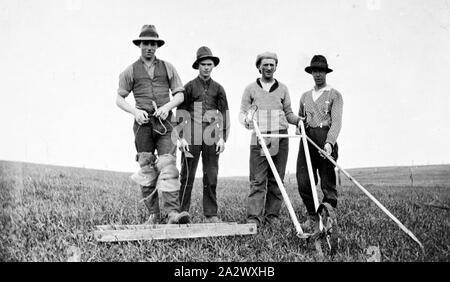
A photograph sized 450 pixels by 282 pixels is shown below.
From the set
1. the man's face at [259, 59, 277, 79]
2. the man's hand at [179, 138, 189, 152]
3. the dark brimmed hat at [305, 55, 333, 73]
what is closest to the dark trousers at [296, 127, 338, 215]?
the dark brimmed hat at [305, 55, 333, 73]

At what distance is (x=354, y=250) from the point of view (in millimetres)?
4047

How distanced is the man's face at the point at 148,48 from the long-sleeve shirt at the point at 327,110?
2043mm

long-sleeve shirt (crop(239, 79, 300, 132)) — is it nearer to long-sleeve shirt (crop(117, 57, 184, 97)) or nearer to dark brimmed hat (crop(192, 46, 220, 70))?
dark brimmed hat (crop(192, 46, 220, 70))

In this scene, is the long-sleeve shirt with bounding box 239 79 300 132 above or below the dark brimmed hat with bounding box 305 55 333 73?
below

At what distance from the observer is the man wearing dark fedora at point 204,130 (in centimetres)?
543

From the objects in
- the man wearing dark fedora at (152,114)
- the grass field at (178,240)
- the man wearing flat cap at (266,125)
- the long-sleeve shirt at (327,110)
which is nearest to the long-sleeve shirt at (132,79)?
the man wearing dark fedora at (152,114)

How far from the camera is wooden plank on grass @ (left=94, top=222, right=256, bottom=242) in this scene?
382cm

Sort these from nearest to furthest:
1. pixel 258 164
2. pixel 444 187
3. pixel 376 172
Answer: pixel 258 164, pixel 444 187, pixel 376 172

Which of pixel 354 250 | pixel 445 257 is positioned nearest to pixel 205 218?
pixel 354 250

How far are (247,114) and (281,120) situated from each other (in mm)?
452

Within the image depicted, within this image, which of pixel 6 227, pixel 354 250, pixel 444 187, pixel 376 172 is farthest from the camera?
pixel 376 172

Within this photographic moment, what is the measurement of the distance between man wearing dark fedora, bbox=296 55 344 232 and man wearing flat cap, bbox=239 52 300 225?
24 centimetres

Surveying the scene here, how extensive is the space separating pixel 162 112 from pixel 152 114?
0.18 metres
